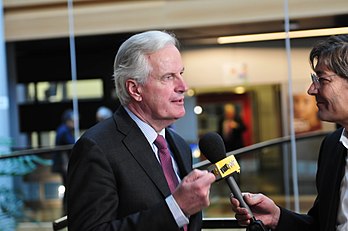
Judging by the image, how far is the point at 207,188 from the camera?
6.68 ft

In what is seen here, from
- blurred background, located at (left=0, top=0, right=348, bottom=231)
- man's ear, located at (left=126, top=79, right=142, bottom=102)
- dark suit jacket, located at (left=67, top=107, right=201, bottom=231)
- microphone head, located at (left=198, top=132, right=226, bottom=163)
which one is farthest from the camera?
blurred background, located at (left=0, top=0, right=348, bottom=231)

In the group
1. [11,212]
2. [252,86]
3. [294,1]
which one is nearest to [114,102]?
[252,86]

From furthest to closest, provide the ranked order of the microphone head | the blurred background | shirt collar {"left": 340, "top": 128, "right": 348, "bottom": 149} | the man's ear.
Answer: the blurred background → shirt collar {"left": 340, "top": 128, "right": 348, "bottom": 149} → the man's ear → the microphone head

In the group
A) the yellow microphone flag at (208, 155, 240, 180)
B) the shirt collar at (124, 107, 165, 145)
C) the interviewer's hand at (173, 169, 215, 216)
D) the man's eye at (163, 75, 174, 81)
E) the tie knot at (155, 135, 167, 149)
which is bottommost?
the interviewer's hand at (173, 169, 215, 216)

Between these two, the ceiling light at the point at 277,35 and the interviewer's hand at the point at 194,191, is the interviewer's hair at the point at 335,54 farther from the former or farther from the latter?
the ceiling light at the point at 277,35

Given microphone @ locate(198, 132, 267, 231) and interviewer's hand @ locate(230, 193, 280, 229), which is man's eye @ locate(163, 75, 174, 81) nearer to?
microphone @ locate(198, 132, 267, 231)

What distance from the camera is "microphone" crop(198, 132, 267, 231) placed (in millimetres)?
2189

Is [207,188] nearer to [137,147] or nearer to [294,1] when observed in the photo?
[137,147]

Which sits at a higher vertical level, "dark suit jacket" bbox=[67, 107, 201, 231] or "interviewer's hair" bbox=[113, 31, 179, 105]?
"interviewer's hair" bbox=[113, 31, 179, 105]

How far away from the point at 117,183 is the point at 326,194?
87 cm

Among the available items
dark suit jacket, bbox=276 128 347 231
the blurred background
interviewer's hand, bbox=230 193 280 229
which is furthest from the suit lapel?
the blurred background

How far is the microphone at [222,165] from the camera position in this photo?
7.18 feet

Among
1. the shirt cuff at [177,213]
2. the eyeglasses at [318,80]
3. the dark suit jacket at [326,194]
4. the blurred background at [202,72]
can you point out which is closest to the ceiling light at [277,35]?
the blurred background at [202,72]

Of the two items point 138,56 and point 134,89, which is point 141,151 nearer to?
point 134,89
